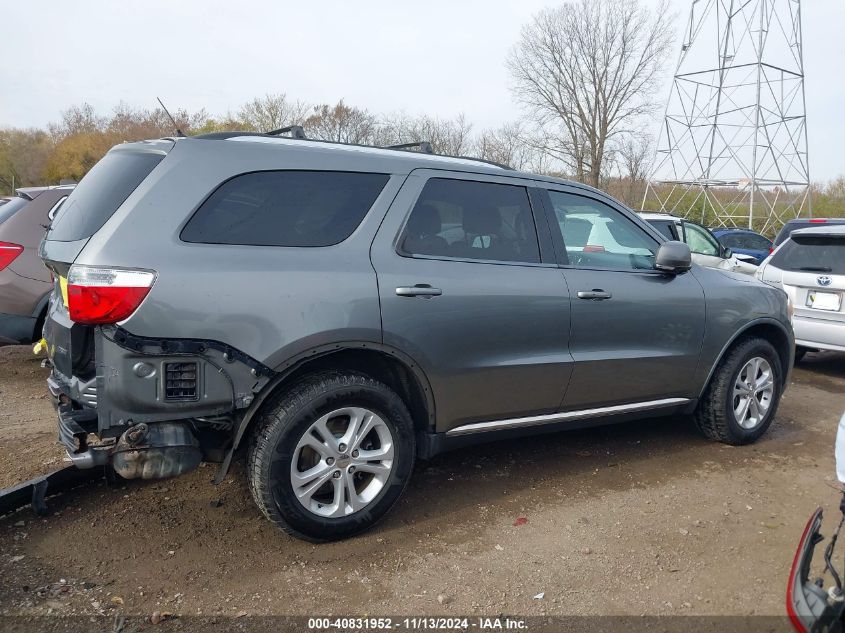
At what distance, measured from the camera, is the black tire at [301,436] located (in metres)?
3.06

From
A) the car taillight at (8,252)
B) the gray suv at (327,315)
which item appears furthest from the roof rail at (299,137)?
the car taillight at (8,252)

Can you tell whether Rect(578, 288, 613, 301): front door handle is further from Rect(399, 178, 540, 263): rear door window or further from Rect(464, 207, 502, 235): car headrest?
Rect(464, 207, 502, 235): car headrest

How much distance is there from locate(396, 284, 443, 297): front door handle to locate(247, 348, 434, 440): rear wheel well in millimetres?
306

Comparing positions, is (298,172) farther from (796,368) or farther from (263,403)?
(796,368)

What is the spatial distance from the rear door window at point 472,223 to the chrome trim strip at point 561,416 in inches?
35.7

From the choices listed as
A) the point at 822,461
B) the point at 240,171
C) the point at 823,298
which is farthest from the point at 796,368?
the point at 240,171

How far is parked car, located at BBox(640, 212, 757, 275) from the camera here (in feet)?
31.6

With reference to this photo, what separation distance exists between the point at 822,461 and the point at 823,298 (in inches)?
112

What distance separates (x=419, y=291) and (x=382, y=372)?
47 cm

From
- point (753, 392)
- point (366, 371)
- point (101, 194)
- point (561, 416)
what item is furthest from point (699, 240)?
point (101, 194)

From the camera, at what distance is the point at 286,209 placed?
3.19 m

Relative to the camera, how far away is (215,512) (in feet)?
11.8

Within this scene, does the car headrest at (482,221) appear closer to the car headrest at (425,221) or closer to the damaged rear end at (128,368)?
the car headrest at (425,221)

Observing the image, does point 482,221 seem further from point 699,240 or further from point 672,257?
point 699,240
